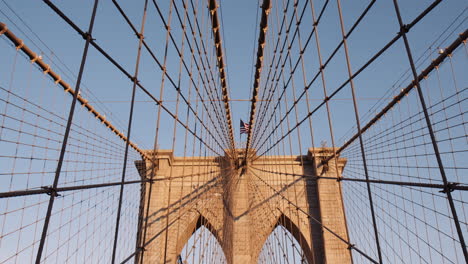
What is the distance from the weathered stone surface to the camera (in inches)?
538

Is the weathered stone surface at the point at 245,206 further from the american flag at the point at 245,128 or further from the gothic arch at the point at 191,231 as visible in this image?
the american flag at the point at 245,128

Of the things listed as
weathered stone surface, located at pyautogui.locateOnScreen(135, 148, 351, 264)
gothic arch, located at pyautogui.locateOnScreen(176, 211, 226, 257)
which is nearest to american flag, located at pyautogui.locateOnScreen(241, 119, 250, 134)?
weathered stone surface, located at pyautogui.locateOnScreen(135, 148, 351, 264)

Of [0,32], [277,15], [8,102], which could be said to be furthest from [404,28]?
[277,15]

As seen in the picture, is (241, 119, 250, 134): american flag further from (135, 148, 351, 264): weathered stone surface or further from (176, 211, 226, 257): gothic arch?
(176, 211, 226, 257): gothic arch

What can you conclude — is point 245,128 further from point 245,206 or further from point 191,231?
point 191,231

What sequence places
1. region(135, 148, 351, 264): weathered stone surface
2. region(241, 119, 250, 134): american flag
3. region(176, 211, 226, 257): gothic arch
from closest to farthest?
1. region(135, 148, 351, 264): weathered stone surface
2. region(176, 211, 226, 257): gothic arch
3. region(241, 119, 250, 134): american flag

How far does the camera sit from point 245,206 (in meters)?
14.6

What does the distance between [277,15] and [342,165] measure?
28.6ft

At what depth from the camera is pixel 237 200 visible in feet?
48.4

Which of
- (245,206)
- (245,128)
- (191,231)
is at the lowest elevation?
(191,231)

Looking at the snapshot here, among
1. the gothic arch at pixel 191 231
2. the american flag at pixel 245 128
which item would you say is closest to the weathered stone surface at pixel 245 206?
the gothic arch at pixel 191 231

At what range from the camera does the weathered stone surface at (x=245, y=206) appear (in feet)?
44.8

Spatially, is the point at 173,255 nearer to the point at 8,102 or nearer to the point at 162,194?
the point at 162,194

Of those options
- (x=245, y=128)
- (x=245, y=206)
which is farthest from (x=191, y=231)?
(x=245, y=128)
